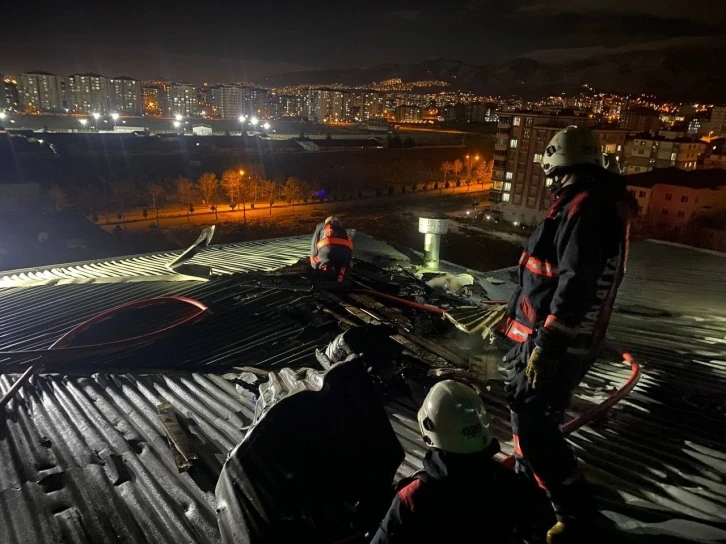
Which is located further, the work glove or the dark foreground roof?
the dark foreground roof

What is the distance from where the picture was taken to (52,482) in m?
3.18

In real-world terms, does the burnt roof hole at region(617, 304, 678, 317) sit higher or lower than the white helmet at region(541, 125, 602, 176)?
lower

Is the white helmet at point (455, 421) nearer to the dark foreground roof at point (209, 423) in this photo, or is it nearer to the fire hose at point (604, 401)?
the fire hose at point (604, 401)

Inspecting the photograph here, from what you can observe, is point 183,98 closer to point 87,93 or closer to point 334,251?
point 87,93

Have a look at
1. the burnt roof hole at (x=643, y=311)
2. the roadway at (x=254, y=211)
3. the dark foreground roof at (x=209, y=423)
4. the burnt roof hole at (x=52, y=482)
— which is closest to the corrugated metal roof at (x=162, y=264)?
the dark foreground roof at (x=209, y=423)

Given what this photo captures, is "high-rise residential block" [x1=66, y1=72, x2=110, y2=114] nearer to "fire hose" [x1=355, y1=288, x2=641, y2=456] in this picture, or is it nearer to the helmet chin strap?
"fire hose" [x1=355, y1=288, x2=641, y2=456]

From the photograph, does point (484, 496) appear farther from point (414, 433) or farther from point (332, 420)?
point (414, 433)

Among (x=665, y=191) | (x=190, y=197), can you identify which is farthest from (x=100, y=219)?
(x=665, y=191)

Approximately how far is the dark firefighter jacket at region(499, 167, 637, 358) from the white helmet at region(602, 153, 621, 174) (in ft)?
0.26

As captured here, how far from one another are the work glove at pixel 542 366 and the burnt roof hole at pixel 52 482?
3.02 metres

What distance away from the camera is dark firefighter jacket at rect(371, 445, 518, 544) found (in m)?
1.99

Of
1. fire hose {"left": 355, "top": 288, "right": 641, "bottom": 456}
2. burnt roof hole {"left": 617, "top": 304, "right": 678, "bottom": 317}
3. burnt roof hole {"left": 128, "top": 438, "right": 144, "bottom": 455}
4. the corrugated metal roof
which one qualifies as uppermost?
fire hose {"left": 355, "top": 288, "right": 641, "bottom": 456}

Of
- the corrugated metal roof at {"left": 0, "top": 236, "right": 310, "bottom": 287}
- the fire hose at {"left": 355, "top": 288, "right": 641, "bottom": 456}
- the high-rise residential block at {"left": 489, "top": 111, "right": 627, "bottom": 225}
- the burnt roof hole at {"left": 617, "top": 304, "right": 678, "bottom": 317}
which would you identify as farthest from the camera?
the high-rise residential block at {"left": 489, "top": 111, "right": 627, "bottom": 225}

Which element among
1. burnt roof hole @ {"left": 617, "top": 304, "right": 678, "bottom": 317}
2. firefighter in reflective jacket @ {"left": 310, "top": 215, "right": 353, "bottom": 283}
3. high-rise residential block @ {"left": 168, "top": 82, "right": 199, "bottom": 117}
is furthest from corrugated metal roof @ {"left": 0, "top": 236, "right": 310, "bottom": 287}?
high-rise residential block @ {"left": 168, "top": 82, "right": 199, "bottom": 117}
